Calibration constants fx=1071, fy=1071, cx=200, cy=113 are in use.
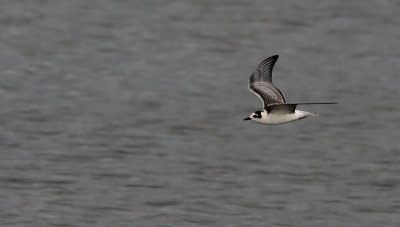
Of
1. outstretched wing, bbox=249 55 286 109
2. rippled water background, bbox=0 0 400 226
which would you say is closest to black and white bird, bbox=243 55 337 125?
outstretched wing, bbox=249 55 286 109

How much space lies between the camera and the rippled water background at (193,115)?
2489 cm

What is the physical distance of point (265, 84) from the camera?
21719 mm

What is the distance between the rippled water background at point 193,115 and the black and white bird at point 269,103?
3508mm

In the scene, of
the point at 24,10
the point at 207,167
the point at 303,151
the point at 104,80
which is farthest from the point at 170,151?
the point at 24,10

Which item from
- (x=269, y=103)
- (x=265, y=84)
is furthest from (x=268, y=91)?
(x=269, y=103)

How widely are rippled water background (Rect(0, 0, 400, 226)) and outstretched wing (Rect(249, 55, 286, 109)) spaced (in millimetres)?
3484

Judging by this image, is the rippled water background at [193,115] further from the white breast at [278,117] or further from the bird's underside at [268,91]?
the white breast at [278,117]

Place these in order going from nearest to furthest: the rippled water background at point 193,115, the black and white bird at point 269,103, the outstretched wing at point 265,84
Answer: the black and white bird at point 269,103 < the outstretched wing at point 265,84 < the rippled water background at point 193,115

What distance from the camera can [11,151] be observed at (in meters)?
28.1

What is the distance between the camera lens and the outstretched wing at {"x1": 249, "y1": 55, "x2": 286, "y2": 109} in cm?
2109

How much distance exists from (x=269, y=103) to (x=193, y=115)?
10.2 meters

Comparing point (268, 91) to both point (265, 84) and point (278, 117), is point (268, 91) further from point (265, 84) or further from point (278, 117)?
point (278, 117)

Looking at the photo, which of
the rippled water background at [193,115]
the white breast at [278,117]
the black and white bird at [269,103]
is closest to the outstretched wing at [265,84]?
the black and white bird at [269,103]

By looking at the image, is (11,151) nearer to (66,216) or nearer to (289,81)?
(66,216)
